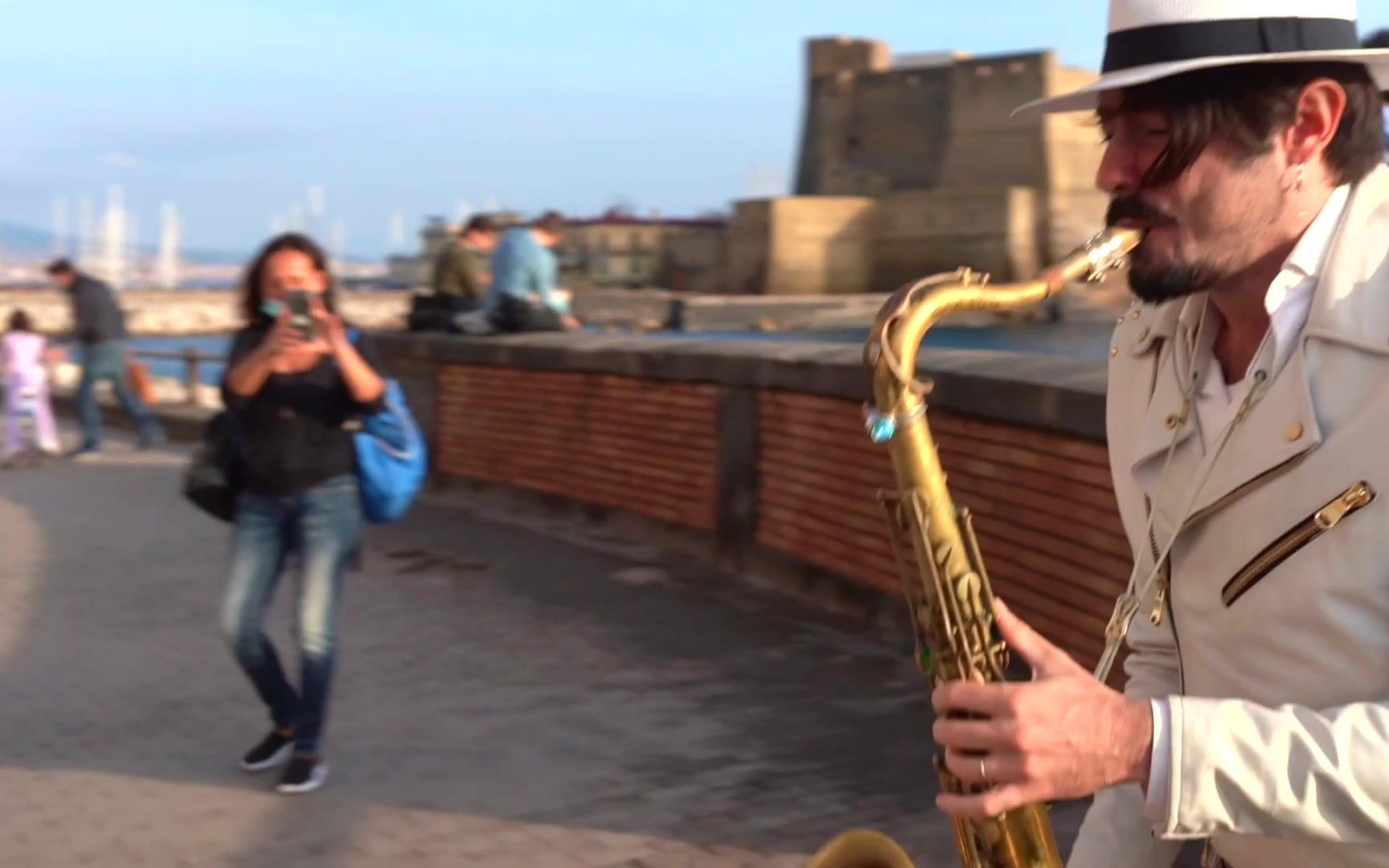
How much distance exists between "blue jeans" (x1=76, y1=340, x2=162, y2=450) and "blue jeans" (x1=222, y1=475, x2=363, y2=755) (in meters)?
10.5

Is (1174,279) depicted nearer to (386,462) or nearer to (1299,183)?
(1299,183)

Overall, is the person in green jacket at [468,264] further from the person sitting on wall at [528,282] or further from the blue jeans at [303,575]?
the blue jeans at [303,575]

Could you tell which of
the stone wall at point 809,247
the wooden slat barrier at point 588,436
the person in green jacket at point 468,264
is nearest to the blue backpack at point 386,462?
the wooden slat barrier at point 588,436

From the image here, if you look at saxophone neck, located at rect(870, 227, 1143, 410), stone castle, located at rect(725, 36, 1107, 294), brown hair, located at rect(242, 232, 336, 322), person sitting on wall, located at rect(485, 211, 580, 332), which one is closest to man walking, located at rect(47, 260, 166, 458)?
person sitting on wall, located at rect(485, 211, 580, 332)

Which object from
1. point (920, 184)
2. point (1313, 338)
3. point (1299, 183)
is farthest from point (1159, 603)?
point (920, 184)

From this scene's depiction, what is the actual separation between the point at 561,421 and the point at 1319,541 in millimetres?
8991

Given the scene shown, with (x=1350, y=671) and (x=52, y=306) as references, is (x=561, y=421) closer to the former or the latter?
(x=1350, y=671)

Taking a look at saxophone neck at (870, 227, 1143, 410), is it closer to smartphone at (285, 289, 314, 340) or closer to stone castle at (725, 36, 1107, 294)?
smartphone at (285, 289, 314, 340)

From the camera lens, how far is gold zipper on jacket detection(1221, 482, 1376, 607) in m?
1.79

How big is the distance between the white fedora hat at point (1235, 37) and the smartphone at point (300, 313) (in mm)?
4208

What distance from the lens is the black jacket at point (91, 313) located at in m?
16.1

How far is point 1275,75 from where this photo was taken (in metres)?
1.97

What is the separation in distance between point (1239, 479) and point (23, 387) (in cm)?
1575

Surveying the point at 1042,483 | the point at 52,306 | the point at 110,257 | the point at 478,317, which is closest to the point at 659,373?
the point at 478,317
